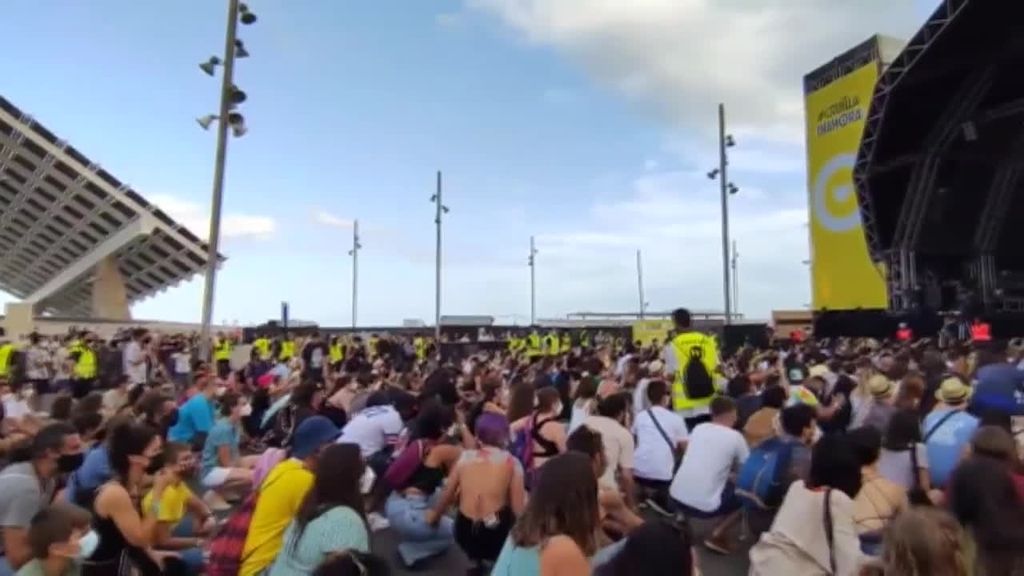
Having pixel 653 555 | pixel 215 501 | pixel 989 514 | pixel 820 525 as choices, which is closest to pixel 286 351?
pixel 215 501

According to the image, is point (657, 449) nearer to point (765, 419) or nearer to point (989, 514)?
point (765, 419)

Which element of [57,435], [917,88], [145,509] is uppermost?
[917,88]

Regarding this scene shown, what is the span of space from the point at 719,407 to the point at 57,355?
812 inches

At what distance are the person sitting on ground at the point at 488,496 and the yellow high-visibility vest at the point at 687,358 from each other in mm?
4156

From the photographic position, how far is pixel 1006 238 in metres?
25.9

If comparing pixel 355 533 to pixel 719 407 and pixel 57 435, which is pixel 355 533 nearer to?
pixel 57 435

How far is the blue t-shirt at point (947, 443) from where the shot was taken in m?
5.51

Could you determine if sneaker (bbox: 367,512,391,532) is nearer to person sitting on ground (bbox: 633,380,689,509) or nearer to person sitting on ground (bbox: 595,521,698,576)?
person sitting on ground (bbox: 633,380,689,509)

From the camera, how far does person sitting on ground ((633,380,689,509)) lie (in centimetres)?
738

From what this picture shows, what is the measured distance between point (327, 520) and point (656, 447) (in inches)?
170

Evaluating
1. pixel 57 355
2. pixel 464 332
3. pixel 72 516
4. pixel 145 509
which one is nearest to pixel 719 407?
pixel 145 509

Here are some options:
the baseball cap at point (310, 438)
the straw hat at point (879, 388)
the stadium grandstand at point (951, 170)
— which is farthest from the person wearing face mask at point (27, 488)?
the stadium grandstand at point (951, 170)

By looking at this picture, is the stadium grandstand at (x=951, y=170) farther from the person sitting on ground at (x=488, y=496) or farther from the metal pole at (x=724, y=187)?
the person sitting on ground at (x=488, y=496)

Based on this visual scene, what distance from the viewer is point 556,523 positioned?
3236 millimetres
